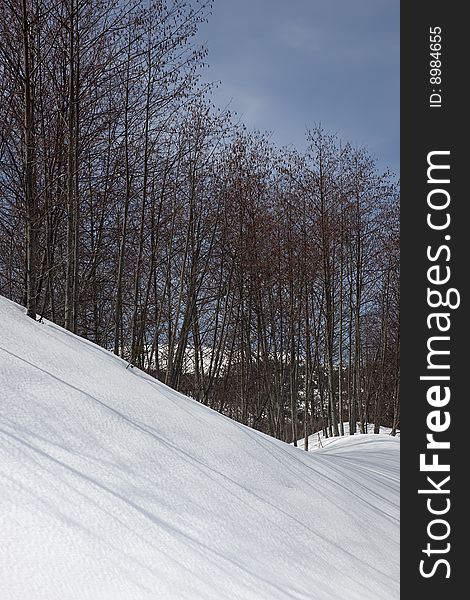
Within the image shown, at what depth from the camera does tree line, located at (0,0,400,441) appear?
5777 mm

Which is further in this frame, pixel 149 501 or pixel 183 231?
pixel 183 231

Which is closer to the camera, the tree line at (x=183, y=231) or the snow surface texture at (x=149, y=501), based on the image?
the snow surface texture at (x=149, y=501)

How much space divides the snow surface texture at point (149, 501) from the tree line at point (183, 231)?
2.34 metres

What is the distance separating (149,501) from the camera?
2424 millimetres

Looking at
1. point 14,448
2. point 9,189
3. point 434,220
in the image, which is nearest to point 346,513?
point 434,220

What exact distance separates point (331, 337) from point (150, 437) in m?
6.56

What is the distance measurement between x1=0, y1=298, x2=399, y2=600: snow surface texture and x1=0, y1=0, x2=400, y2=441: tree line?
2.34 m

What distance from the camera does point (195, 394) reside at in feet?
31.8

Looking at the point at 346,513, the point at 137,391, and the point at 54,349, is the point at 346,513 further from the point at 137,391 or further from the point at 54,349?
the point at 54,349

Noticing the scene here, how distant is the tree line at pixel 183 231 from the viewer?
5777 mm

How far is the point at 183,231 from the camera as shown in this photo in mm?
8844

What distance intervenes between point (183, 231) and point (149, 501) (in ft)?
21.7

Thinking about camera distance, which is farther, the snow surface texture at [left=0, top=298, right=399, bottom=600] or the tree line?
the tree line

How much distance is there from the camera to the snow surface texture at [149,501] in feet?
6.48
